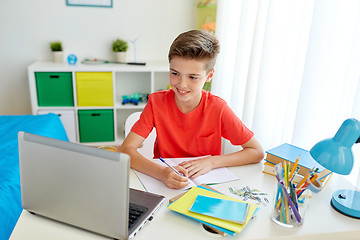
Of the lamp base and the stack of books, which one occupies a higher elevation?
the stack of books

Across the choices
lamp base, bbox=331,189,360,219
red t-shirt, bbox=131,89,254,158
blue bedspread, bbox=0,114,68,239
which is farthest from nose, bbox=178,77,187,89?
blue bedspread, bbox=0,114,68,239

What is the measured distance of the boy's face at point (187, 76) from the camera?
131 centimetres

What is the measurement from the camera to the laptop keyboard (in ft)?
2.72

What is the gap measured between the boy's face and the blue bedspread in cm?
90

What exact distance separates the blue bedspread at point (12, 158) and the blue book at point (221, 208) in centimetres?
93

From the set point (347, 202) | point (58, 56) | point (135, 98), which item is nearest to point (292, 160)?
point (347, 202)

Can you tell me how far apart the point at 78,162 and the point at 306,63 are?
3.75 feet

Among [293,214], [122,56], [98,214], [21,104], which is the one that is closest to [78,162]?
[98,214]

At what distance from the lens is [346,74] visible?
49.6 inches

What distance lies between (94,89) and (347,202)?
2.29m

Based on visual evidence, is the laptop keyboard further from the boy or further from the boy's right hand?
the boy

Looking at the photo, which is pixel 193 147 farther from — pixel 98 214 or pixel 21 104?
pixel 21 104

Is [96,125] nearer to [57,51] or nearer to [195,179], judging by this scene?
[57,51]

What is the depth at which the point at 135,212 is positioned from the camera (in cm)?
86
